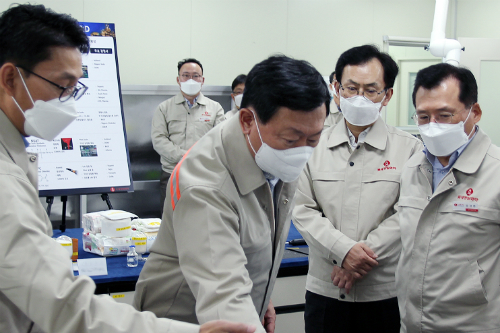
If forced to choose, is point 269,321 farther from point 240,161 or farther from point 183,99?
point 183,99

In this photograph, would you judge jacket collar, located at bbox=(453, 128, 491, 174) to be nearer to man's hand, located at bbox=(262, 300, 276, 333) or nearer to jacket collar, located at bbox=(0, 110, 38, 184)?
man's hand, located at bbox=(262, 300, 276, 333)

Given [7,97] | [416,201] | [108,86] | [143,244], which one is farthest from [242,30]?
[7,97]

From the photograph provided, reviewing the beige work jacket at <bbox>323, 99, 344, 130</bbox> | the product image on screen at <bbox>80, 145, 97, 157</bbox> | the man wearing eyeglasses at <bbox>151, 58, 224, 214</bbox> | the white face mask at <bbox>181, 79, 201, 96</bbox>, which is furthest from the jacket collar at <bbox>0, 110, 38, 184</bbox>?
the white face mask at <bbox>181, 79, 201, 96</bbox>

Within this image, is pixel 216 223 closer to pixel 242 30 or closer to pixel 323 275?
pixel 323 275

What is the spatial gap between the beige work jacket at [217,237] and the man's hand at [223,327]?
Answer: 0.17ft

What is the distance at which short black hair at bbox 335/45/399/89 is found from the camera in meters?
2.05

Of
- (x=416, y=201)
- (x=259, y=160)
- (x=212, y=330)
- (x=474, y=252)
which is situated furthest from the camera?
(x=416, y=201)

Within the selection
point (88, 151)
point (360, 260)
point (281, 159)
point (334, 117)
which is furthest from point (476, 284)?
point (334, 117)

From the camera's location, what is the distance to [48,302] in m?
0.88

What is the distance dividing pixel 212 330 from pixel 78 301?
0.92ft

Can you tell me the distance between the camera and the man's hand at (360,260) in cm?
181

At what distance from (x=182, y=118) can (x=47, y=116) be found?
395 centimetres

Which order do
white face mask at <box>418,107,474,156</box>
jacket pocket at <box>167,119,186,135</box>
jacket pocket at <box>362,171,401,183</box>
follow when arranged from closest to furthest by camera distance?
1. white face mask at <box>418,107,474,156</box>
2. jacket pocket at <box>362,171,401,183</box>
3. jacket pocket at <box>167,119,186,135</box>

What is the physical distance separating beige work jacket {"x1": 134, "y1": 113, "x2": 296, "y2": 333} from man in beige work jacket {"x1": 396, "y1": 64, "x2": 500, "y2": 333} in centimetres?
57
